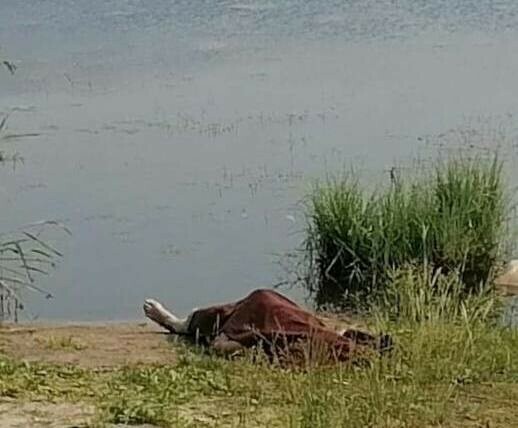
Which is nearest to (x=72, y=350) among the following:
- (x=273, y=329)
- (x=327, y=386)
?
(x=273, y=329)

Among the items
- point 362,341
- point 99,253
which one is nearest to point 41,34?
point 99,253

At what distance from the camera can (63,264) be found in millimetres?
10734

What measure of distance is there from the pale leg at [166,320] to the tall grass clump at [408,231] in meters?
1.62

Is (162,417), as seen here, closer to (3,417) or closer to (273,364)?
(3,417)

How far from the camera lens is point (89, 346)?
301 inches

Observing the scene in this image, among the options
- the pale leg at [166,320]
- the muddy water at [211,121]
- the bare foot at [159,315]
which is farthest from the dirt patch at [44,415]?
the muddy water at [211,121]

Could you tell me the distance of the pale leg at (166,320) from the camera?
7.97m

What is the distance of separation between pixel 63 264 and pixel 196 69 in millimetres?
7675

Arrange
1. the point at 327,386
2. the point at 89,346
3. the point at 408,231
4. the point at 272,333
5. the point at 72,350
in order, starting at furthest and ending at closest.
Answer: the point at 408,231 < the point at 89,346 < the point at 72,350 < the point at 272,333 < the point at 327,386

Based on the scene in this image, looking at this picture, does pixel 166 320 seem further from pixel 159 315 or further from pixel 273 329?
pixel 273 329

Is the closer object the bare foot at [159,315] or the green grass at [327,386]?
the green grass at [327,386]

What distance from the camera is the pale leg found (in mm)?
7969

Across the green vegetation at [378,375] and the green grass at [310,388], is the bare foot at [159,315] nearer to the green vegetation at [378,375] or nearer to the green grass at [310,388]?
the green vegetation at [378,375]

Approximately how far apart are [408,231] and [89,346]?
300 cm
